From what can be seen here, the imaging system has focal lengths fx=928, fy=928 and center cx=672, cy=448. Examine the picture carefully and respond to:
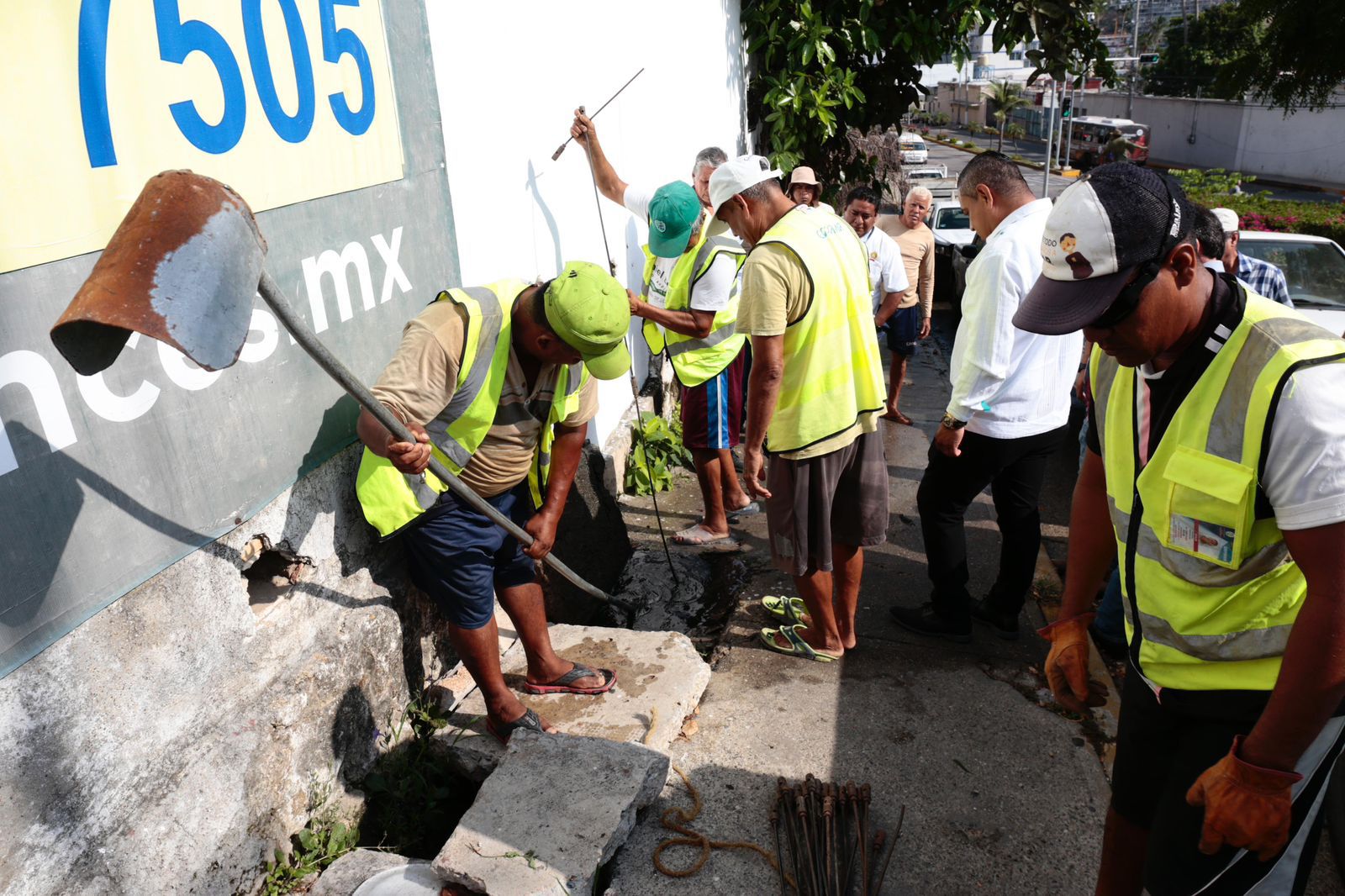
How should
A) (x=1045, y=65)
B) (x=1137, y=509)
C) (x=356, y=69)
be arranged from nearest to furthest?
1. (x=1137, y=509)
2. (x=356, y=69)
3. (x=1045, y=65)

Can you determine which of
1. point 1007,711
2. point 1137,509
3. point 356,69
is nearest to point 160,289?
point 356,69

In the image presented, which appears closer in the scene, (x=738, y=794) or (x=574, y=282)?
(x=574, y=282)

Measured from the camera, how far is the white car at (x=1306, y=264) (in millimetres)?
6488

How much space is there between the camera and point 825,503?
3.48 meters

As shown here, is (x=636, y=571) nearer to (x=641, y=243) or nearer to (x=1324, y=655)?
(x=641, y=243)

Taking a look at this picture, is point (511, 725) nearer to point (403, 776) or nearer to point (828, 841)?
point (403, 776)

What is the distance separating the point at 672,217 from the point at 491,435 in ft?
6.55

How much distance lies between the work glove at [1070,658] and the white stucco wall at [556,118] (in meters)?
2.45

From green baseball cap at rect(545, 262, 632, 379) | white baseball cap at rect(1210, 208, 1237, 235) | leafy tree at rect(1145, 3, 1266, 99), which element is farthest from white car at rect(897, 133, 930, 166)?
green baseball cap at rect(545, 262, 632, 379)

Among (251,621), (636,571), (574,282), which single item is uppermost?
(574,282)

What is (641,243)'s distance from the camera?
6410mm

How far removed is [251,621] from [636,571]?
246cm

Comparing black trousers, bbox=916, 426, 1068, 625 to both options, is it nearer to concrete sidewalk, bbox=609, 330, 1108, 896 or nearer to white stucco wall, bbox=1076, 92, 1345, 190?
concrete sidewalk, bbox=609, 330, 1108, 896

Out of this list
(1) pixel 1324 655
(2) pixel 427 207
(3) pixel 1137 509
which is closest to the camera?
(1) pixel 1324 655
